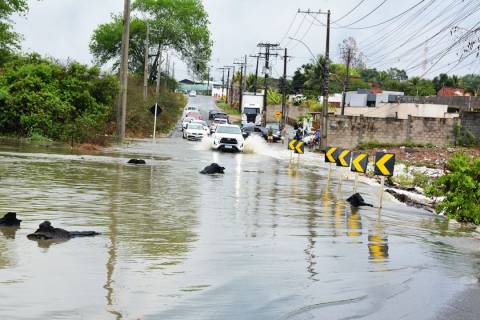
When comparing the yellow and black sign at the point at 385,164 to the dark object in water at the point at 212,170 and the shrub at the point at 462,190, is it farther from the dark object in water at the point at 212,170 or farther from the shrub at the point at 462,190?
the dark object in water at the point at 212,170

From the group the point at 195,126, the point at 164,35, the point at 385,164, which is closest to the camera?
the point at 385,164

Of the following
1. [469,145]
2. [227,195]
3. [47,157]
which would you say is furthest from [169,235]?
[469,145]

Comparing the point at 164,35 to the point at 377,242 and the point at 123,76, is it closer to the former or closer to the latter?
the point at 123,76

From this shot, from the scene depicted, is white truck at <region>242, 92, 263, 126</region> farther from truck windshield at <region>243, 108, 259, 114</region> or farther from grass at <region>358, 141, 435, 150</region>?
grass at <region>358, 141, 435, 150</region>

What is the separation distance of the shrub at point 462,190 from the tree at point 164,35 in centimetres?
9420

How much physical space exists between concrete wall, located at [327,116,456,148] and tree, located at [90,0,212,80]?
2237 inches

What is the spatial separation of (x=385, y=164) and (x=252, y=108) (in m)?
72.4

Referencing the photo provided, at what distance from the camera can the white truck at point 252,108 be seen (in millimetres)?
89000

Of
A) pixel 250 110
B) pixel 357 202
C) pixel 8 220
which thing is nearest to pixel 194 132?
pixel 250 110

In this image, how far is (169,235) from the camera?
475 inches

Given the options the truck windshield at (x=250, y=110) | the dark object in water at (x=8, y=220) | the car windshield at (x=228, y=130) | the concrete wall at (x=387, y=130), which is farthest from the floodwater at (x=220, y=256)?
the truck windshield at (x=250, y=110)

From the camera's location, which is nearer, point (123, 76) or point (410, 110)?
point (123, 76)

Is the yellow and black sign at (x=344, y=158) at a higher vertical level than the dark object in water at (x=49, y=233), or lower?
higher

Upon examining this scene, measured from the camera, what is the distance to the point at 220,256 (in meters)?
10.5
